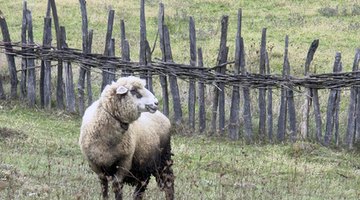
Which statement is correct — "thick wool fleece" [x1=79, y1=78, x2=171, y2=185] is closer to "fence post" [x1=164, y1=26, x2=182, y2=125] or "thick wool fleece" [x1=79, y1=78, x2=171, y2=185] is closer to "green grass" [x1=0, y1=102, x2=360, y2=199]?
"green grass" [x1=0, y1=102, x2=360, y2=199]

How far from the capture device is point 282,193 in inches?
386

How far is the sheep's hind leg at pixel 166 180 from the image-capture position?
865cm

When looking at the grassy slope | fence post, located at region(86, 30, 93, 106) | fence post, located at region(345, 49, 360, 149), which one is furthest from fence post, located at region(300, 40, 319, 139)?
fence post, located at region(86, 30, 93, 106)

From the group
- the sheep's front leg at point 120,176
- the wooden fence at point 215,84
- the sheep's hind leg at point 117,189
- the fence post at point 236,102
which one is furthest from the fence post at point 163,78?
the sheep's hind leg at point 117,189

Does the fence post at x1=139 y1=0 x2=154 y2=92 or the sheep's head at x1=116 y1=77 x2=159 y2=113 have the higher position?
the sheep's head at x1=116 y1=77 x2=159 y2=113

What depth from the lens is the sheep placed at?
318 inches

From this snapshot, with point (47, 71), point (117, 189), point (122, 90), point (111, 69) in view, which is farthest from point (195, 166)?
point (47, 71)

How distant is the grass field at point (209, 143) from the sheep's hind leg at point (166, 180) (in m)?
0.15

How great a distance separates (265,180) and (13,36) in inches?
463

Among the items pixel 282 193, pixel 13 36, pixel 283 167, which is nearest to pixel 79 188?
pixel 282 193

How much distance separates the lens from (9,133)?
40.8 feet

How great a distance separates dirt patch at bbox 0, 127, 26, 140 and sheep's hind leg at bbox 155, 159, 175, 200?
13.3ft

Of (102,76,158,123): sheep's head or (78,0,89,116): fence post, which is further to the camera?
(78,0,89,116): fence post

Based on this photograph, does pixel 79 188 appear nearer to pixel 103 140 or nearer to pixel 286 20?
pixel 103 140
